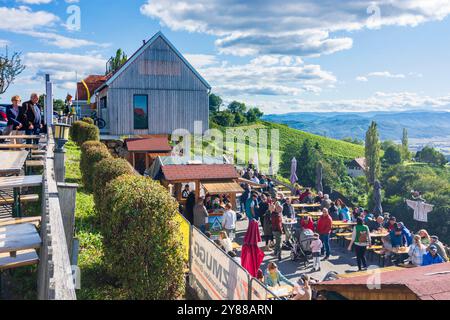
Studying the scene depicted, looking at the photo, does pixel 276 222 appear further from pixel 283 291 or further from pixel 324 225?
pixel 283 291

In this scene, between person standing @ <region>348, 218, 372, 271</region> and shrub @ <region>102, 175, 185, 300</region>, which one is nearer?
shrub @ <region>102, 175, 185, 300</region>

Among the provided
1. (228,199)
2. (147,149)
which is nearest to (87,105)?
(147,149)

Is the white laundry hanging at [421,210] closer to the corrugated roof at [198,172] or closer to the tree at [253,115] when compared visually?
the corrugated roof at [198,172]

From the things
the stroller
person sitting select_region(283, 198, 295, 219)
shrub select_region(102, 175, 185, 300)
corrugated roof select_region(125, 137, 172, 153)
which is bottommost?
the stroller

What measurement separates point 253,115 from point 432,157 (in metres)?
61.9

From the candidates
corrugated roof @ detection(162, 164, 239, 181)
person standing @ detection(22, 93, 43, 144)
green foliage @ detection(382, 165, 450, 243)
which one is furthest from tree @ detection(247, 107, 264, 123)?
person standing @ detection(22, 93, 43, 144)

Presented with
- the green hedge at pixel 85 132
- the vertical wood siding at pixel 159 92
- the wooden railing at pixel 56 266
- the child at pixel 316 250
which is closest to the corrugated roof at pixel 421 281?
the wooden railing at pixel 56 266

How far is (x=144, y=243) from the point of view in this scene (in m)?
8.28

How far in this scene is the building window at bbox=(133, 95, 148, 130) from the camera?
31391 mm

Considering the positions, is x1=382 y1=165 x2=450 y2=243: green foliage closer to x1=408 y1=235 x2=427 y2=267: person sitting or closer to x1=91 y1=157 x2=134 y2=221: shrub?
x1=408 y1=235 x2=427 y2=267: person sitting

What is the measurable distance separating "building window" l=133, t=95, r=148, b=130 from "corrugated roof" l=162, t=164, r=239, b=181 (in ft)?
47.6

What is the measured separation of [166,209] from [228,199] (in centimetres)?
903

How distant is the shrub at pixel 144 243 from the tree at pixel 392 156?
114101 mm
